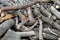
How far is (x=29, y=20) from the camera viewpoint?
4051mm

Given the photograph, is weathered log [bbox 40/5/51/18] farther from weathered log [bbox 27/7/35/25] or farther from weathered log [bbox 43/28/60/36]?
weathered log [bbox 43/28/60/36]

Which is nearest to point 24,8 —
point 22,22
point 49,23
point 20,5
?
point 20,5

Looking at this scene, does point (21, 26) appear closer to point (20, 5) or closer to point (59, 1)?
point (20, 5)

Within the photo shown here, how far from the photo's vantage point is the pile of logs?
3.63m

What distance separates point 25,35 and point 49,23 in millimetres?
664

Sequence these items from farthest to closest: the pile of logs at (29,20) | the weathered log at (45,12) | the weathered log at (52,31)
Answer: the weathered log at (45,12) < the weathered log at (52,31) < the pile of logs at (29,20)

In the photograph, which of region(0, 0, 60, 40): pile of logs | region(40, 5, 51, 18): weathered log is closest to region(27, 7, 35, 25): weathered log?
region(0, 0, 60, 40): pile of logs

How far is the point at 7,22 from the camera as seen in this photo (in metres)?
3.85

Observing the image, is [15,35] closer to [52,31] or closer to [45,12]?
[52,31]

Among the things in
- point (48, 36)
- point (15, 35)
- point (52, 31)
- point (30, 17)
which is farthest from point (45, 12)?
point (15, 35)

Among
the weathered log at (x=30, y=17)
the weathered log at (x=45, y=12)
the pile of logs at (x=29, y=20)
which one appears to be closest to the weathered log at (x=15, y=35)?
the pile of logs at (x=29, y=20)

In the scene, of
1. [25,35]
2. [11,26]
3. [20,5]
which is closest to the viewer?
[25,35]

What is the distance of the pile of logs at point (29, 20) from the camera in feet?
11.9

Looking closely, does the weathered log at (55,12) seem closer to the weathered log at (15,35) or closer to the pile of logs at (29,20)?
the pile of logs at (29,20)
